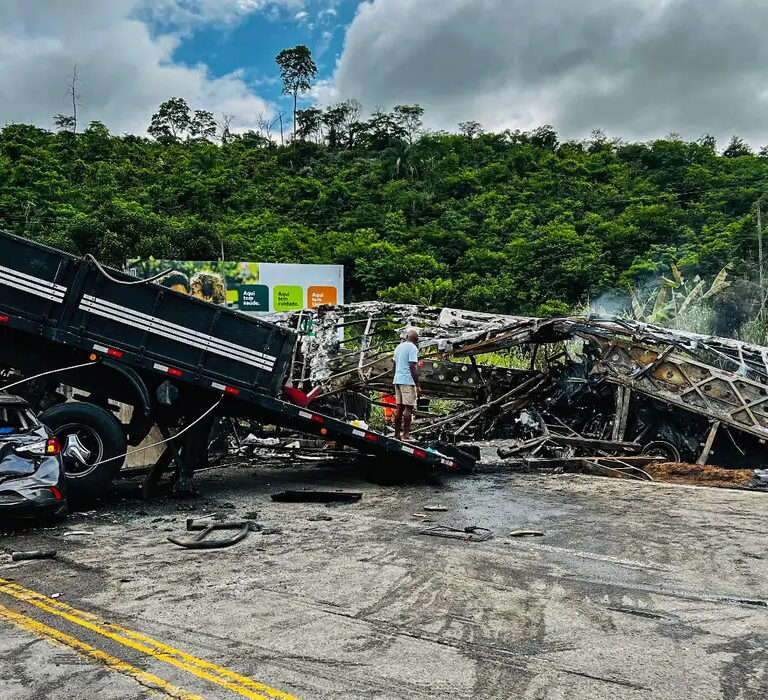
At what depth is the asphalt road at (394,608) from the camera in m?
3.92

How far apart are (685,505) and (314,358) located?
734cm

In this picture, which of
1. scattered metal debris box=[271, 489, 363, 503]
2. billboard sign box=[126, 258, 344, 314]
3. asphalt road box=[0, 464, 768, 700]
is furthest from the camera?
billboard sign box=[126, 258, 344, 314]

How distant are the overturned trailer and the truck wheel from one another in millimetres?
4613

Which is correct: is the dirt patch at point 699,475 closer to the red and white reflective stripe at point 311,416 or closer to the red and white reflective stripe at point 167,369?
the red and white reflective stripe at point 311,416

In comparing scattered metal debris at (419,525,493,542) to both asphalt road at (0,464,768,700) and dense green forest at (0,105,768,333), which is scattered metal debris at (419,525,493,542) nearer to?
asphalt road at (0,464,768,700)

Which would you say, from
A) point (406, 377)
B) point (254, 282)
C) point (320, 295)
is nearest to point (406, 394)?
point (406, 377)

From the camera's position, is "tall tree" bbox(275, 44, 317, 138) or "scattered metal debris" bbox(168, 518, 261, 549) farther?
"tall tree" bbox(275, 44, 317, 138)

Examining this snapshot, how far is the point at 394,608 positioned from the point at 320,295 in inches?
1197

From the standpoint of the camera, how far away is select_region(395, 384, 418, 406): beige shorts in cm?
1170

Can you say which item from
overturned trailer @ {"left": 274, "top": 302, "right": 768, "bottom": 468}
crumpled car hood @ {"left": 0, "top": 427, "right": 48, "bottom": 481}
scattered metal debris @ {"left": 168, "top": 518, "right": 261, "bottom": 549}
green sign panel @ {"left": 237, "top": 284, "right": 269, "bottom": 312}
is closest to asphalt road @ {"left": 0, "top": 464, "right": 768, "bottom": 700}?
scattered metal debris @ {"left": 168, "top": 518, "right": 261, "bottom": 549}

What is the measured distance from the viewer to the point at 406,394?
38.4 ft

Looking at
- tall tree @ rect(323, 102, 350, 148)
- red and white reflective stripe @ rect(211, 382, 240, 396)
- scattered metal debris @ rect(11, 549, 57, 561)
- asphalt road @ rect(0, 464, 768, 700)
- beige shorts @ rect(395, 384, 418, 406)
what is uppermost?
tall tree @ rect(323, 102, 350, 148)

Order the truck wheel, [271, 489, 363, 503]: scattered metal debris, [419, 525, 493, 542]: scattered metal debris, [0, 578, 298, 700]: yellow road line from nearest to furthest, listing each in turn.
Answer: [0, 578, 298, 700]: yellow road line
[419, 525, 493, 542]: scattered metal debris
the truck wheel
[271, 489, 363, 503]: scattered metal debris

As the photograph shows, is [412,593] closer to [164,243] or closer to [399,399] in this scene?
[399,399]
